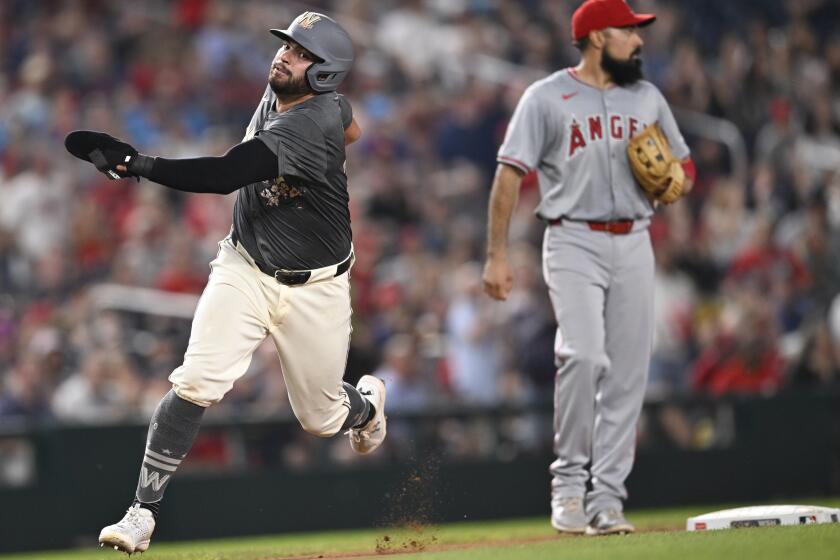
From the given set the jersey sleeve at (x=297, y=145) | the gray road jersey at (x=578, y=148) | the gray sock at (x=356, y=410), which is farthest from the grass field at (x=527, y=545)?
the jersey sleeve at (x=297, y=145)

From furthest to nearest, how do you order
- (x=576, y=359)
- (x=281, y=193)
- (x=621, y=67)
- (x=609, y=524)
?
(x=621, y=67) < (x=576, y=359) < (x=609, y=524) < (x=281, y=193)

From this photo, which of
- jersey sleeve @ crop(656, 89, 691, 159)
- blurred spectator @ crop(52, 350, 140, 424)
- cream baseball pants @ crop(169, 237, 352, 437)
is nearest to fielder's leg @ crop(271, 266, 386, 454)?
cream baseball pants @ crop(169, 237, 352, 437)

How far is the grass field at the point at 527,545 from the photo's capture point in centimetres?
587

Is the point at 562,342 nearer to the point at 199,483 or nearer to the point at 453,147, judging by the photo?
the point at 199,483

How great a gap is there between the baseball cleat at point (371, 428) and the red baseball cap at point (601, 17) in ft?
6.64

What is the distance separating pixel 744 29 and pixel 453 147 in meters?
3.80

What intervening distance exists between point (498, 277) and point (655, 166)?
929mm

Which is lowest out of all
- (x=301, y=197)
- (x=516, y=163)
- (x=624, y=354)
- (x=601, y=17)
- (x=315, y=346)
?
(x=624, y=354)

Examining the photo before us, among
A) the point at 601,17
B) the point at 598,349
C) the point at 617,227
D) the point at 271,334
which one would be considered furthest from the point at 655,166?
the point at 271,334

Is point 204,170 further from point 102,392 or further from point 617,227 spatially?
point 102,392

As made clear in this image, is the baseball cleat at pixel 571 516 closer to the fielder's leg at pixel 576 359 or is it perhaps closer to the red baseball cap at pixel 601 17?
the fielder's leg at pixel 576 359

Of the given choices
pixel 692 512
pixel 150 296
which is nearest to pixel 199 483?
pixel 150 296

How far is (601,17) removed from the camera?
24.3 feet

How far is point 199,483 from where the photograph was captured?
1020 centimetres
